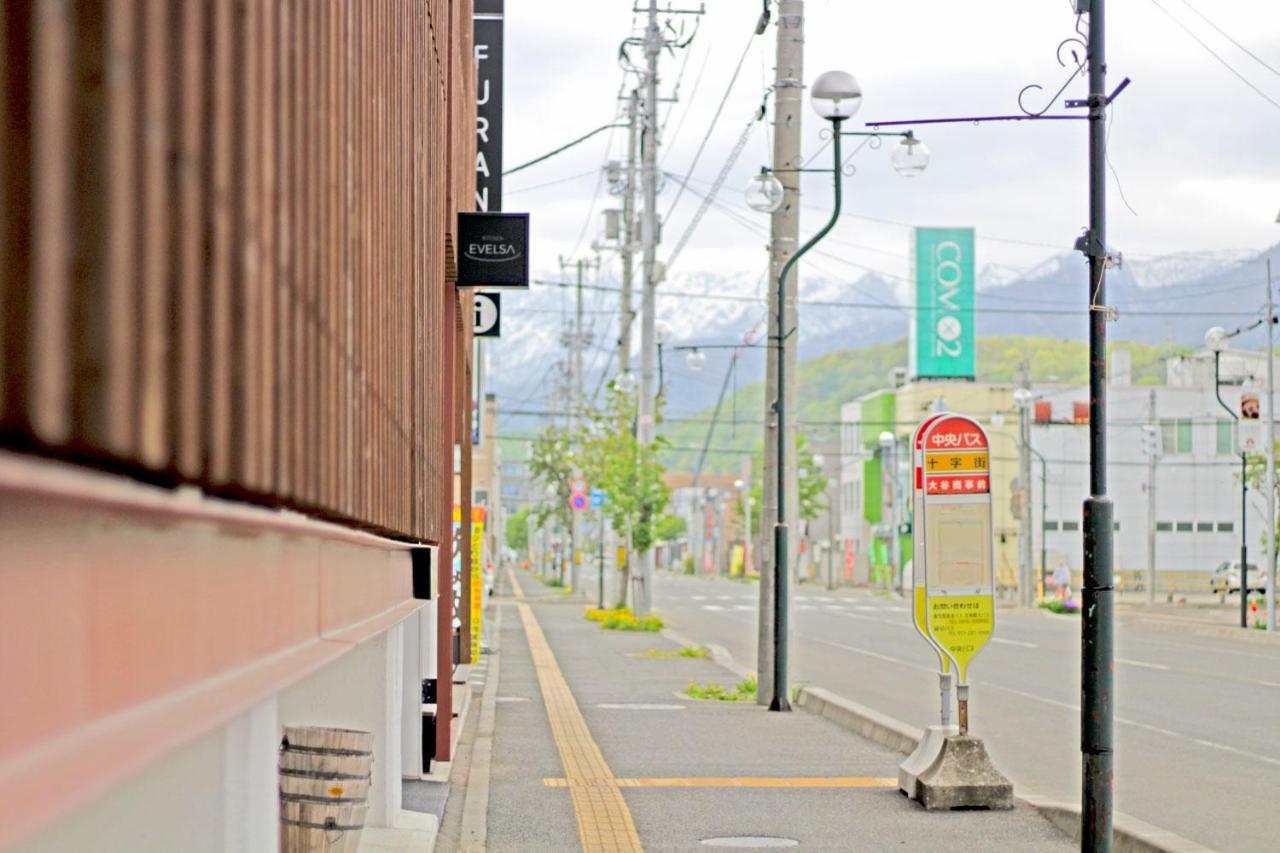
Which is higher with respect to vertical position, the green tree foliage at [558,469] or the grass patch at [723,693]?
the green tree foliage at [558,469]

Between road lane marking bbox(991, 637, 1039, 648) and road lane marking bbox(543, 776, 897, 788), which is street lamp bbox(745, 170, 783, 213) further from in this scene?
road lane marking bbox(991, 637, 1039, 648)

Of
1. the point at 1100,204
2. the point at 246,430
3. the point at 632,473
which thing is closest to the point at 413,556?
the point at 1100,204

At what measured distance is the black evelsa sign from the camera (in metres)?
13.3

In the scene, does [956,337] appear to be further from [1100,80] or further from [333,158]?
[333,158]

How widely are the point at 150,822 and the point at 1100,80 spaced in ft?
21.5

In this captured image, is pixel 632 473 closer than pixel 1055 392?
Yes

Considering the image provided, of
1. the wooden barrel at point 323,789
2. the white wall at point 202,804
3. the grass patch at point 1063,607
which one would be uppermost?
the white wall at point 202,804

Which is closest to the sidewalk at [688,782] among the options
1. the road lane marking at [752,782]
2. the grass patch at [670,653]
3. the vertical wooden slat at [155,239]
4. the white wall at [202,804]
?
the road lane marking at [752,782]

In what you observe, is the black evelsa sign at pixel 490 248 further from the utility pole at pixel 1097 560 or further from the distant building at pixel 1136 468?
the distant building at pixel 1136 468

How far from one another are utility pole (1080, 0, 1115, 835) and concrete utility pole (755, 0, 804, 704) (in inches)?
382

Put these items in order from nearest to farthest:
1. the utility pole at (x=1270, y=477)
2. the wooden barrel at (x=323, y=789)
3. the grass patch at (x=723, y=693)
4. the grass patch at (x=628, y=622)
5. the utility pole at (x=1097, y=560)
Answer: the wooden barrel at (x=323, y=789)
the utility pole at (x=1097, y=560)
the grass patch at (x=723, y=693)
the grass patch at (x=628, y=622)
the utility pole at (x=1270, y=477)

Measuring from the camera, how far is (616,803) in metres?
11.8

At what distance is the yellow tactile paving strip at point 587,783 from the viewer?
10.4 metres

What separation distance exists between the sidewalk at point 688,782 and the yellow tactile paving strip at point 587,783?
0.6 inches
